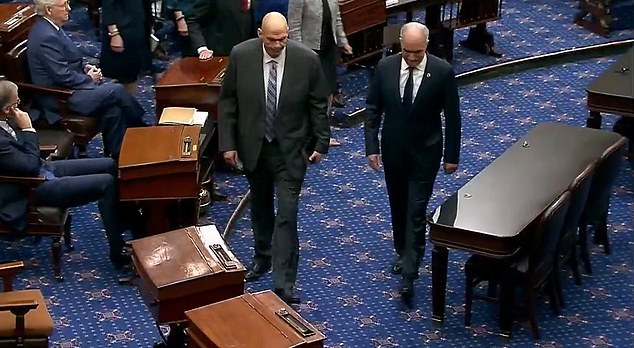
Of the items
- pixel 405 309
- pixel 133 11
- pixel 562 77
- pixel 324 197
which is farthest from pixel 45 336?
pixel 562 77

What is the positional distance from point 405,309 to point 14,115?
2558 millimetres

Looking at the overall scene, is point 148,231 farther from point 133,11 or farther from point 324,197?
point 133,11

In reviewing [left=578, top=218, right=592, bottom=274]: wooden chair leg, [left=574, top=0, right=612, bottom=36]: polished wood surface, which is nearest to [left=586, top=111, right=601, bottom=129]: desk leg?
[left=578, top=218, right=592, bottom=274]: wooden chair leg

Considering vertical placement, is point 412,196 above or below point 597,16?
above

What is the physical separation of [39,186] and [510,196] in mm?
2750

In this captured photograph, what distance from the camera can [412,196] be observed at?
6.77 metres

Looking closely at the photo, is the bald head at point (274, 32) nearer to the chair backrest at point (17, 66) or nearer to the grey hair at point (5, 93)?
the grey hair at point (5, 93)

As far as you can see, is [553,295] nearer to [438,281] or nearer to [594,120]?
[438,281]

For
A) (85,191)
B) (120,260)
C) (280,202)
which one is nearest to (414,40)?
(280,202)

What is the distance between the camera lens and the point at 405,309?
22.7 ft

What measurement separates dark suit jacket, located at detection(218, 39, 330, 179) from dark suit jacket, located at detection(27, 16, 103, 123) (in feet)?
5.28

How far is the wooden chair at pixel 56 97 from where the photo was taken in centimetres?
792

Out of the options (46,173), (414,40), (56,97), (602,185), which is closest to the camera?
(414,40)

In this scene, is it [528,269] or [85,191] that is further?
[85,191]
